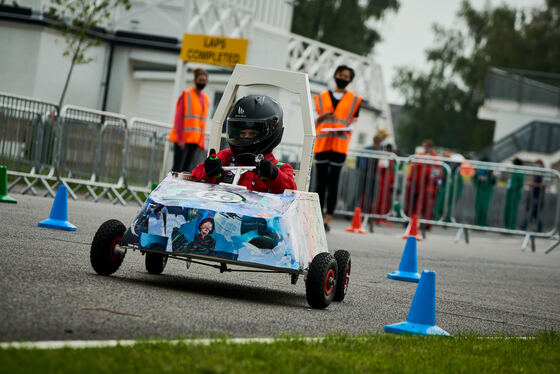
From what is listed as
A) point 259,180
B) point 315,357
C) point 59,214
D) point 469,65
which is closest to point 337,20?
point 469,65

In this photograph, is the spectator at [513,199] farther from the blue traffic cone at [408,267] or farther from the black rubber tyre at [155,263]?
the black rubber tyre at [155,263]

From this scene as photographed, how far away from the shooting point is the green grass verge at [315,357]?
A: 4121 millimetres

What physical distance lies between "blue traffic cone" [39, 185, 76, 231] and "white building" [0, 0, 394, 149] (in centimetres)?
1106

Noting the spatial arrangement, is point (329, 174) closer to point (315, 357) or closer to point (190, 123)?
point (190, 123)

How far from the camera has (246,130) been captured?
7.81 m

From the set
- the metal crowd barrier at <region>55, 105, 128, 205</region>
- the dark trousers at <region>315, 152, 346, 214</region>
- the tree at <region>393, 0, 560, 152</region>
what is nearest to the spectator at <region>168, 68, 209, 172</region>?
the metal crowd barrier at <region>55, 105, 128, 205</region>

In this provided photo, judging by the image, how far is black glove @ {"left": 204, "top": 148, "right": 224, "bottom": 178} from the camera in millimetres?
7656

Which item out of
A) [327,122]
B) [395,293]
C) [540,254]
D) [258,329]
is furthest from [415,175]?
[258,329]

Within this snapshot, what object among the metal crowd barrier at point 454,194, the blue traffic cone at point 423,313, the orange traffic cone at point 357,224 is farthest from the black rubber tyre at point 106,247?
the metal crowd barrier at point 454,194

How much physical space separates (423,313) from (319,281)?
86 centimetres

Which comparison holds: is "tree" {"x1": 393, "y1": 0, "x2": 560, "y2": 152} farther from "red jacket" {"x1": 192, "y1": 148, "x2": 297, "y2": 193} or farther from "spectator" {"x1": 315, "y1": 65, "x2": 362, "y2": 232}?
"red jacket" {"x1": 192, "y1": 148, "x2": 297, "y2": 193}

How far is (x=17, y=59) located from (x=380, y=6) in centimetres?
4124

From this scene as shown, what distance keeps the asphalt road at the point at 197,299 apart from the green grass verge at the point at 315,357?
1.28 ft

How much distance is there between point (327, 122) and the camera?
1535 centimetres
